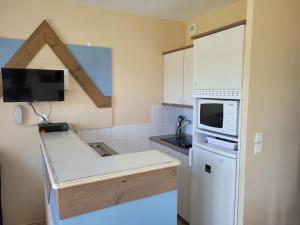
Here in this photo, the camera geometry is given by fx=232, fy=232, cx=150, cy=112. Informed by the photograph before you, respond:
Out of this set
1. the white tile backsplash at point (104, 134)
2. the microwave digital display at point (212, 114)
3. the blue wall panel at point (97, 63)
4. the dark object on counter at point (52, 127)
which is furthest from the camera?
the white tile backsplash at point (104, 134)

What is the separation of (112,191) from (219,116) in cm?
130

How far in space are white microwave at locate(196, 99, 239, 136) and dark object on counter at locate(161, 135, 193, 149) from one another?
1.66 ft

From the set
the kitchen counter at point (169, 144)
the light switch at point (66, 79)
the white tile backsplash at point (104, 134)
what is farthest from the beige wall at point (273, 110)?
the light switch at point (66, 79)

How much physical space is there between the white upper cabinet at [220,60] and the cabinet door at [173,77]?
0.62m

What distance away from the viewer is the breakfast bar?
1.07m

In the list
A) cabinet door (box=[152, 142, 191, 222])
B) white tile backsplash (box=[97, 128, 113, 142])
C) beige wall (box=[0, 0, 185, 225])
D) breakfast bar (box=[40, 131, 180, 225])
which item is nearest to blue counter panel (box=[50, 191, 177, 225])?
breakfast bar (box=[40, 131, 180, 225])

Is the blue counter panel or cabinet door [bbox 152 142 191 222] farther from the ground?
the blue counter panel

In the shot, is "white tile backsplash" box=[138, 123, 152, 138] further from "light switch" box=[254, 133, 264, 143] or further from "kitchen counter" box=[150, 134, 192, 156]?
"light switch" box=[254, 133, 264, 143]

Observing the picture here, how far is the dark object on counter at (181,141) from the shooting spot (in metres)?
2.83

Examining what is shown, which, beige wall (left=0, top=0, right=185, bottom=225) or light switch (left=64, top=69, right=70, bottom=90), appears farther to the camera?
light switch (left=64, top=69, right=70, bottom=90)

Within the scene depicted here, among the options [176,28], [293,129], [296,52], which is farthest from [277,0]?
[176,28]

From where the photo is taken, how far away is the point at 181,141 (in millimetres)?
3068

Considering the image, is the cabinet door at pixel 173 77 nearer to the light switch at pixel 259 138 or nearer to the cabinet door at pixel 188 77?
the cabinet door at pixel 188 77

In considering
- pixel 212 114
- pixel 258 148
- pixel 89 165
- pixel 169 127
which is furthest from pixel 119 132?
pixel 89 165
